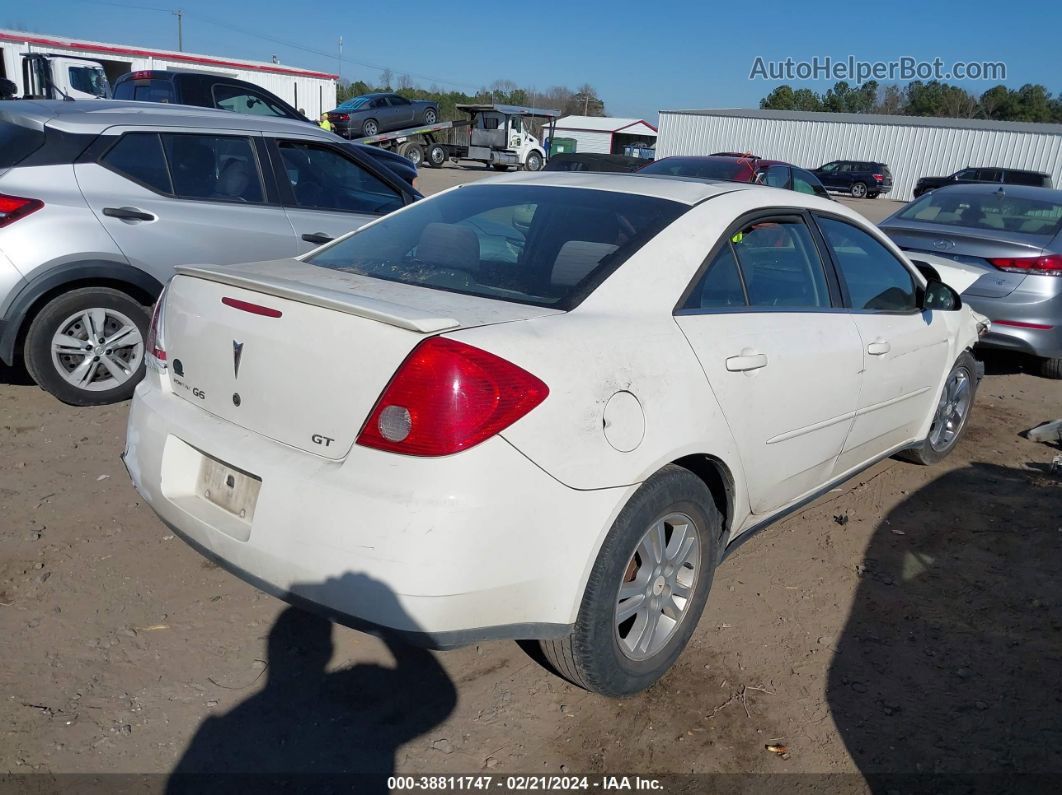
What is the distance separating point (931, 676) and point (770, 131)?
4442 cm

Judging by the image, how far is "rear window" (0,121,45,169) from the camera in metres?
4.69

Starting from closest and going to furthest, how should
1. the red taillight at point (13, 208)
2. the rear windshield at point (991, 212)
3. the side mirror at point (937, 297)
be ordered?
the side mirror at point (937, 297), the red taillight at point (13, 208), the rear windshield at point (991, 212)

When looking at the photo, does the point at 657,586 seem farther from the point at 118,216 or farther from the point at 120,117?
the point at 120,117

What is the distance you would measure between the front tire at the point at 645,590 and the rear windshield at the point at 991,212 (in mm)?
5418

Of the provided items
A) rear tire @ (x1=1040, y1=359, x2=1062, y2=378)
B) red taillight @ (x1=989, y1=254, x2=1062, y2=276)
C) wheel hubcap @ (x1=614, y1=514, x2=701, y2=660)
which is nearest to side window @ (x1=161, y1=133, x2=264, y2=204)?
wheel hubcap @ (x1=614, y1=514, x2=701, y2=660)

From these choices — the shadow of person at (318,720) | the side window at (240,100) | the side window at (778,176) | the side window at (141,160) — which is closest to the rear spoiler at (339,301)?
the shadow of person at (318,720)

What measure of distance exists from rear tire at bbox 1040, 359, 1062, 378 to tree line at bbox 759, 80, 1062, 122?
74.5 metres

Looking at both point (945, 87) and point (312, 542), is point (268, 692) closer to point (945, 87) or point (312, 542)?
point (312, 542)

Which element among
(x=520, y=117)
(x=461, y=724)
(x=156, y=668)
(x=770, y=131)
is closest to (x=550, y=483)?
(x=461, y=724)

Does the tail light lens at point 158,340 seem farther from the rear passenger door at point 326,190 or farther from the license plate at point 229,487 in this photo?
the rear passenger door at point 326,190

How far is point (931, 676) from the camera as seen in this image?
2969mm

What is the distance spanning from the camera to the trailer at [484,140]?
29.8 metres

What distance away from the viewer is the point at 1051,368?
7.07m

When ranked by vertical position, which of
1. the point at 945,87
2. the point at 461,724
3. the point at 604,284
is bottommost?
the point at 461,724
